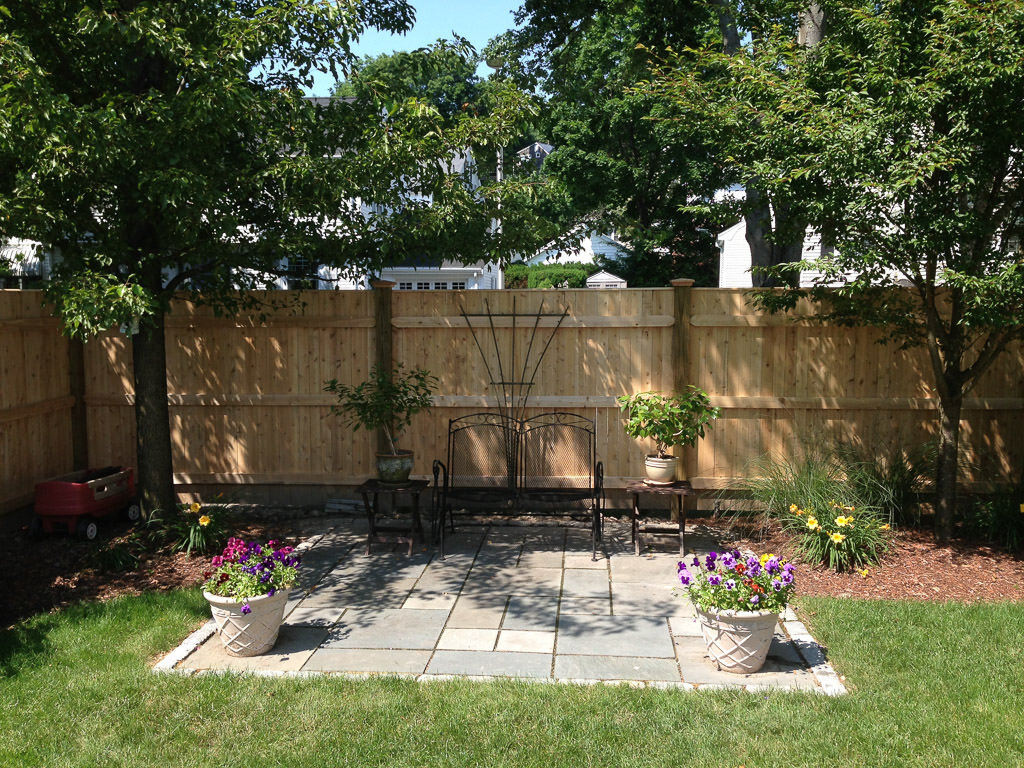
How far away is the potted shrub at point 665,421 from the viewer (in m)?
6.88

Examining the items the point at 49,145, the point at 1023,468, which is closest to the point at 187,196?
the point at 49,145

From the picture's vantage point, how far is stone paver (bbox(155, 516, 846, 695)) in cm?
469

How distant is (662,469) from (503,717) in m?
3.28

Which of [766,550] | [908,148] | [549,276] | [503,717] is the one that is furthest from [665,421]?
[549,276]

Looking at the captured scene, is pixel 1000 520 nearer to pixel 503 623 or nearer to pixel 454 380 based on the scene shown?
pixel 503 623

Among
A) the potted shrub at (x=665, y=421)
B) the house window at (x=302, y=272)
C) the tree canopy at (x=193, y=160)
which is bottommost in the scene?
the potted shrub at (x=665, y=421)

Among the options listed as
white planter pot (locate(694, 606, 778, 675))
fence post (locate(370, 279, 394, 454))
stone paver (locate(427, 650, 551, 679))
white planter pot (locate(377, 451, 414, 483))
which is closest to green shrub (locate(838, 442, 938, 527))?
white planter pot (locate(694, 606, 778, 675))

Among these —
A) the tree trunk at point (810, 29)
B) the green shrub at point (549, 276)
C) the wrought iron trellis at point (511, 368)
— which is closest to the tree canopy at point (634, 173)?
the green shrub at point (549, 276)

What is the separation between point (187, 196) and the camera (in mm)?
5742

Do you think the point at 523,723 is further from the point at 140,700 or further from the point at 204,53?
the point at 204,53

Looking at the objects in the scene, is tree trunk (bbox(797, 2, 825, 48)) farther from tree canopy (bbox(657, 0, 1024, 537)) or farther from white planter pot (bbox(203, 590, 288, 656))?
white planter pot (bbox(203, 590, 288, 656))

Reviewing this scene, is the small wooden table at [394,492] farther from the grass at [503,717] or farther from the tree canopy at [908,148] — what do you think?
the tree canopy at [908,148]

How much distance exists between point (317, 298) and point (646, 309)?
3.08 meters

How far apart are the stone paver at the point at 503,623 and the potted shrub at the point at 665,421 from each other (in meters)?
0.72
